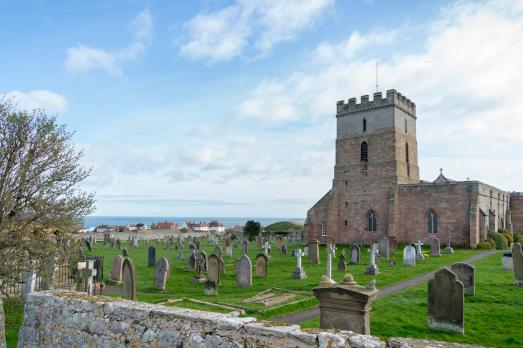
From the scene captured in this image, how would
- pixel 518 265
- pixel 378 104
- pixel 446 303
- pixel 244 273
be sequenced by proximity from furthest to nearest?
pixel 378 104 → pixel 244 273 → pixel 518 265 → pixel 446 303

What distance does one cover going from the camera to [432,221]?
106ft

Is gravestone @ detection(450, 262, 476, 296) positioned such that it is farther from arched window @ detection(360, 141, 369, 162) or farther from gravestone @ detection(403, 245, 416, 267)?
arched window @ detection(360, 141, 369, 162)

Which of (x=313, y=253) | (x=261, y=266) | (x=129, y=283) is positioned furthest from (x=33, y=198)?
(x=313, y=253)

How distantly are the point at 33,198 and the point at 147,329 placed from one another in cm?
805

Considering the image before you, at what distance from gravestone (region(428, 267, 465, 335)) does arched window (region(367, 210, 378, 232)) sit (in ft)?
85.1

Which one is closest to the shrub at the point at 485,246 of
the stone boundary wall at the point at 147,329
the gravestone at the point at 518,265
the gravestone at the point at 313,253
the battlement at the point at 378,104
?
the battlement at the point at 378,104

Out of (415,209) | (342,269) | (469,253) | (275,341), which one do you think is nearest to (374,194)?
(415,209)

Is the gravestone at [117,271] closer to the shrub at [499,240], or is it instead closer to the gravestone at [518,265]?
the gravestone at [518,265]

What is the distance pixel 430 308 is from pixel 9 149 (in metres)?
11.6

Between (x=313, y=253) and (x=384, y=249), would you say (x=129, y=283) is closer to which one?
(x=313, y=253)

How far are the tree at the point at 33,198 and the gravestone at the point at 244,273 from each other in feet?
21.9

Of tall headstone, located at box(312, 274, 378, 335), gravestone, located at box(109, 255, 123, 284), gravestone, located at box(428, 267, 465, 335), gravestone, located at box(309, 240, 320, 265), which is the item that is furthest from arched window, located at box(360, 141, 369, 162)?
tall headstone, located at box(312, 274, 378, 335)

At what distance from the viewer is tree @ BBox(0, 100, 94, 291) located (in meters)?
9.67

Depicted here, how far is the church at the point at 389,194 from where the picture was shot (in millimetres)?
31500
